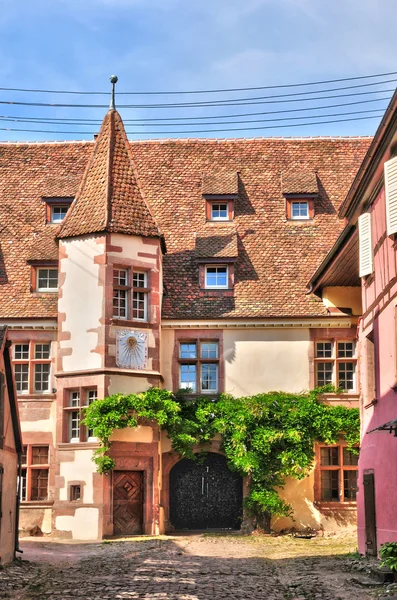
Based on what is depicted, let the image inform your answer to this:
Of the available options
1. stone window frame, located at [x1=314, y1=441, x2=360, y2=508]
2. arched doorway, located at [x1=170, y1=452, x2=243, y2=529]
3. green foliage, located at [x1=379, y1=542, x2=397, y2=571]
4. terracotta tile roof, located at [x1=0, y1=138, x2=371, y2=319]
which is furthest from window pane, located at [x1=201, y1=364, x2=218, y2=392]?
green foliage, located at [x1=379, y1=542, x2=397, y2=571]

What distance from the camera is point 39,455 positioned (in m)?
30.6

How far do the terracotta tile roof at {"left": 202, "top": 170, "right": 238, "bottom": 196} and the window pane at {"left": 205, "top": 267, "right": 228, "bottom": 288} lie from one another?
290cm

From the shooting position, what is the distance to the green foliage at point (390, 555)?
54.3 feet

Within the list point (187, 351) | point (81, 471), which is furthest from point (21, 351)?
point (187, 351)

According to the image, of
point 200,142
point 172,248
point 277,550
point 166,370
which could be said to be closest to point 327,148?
point 200,142

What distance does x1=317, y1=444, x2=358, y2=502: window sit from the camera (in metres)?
30.0

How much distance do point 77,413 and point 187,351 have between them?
3840 mm

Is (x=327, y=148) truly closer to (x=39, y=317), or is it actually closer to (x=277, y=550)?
(x=39, y=317)

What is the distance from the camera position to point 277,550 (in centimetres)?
2464

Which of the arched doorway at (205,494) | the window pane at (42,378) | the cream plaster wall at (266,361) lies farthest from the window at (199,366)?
the window pane at (42,378)

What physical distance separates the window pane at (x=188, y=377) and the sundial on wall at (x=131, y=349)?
171 centimetres

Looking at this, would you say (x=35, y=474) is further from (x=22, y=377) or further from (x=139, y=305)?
(x=139, y=305)

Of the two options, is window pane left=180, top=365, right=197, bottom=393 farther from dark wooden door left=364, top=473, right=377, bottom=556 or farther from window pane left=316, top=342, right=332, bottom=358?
dark wooden door left=364, top=473, right=377, bottom=556

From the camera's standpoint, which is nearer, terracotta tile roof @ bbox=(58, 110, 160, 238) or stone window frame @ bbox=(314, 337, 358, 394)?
terracotta tile roof @ bbox=(58, 110, 160, 238)
